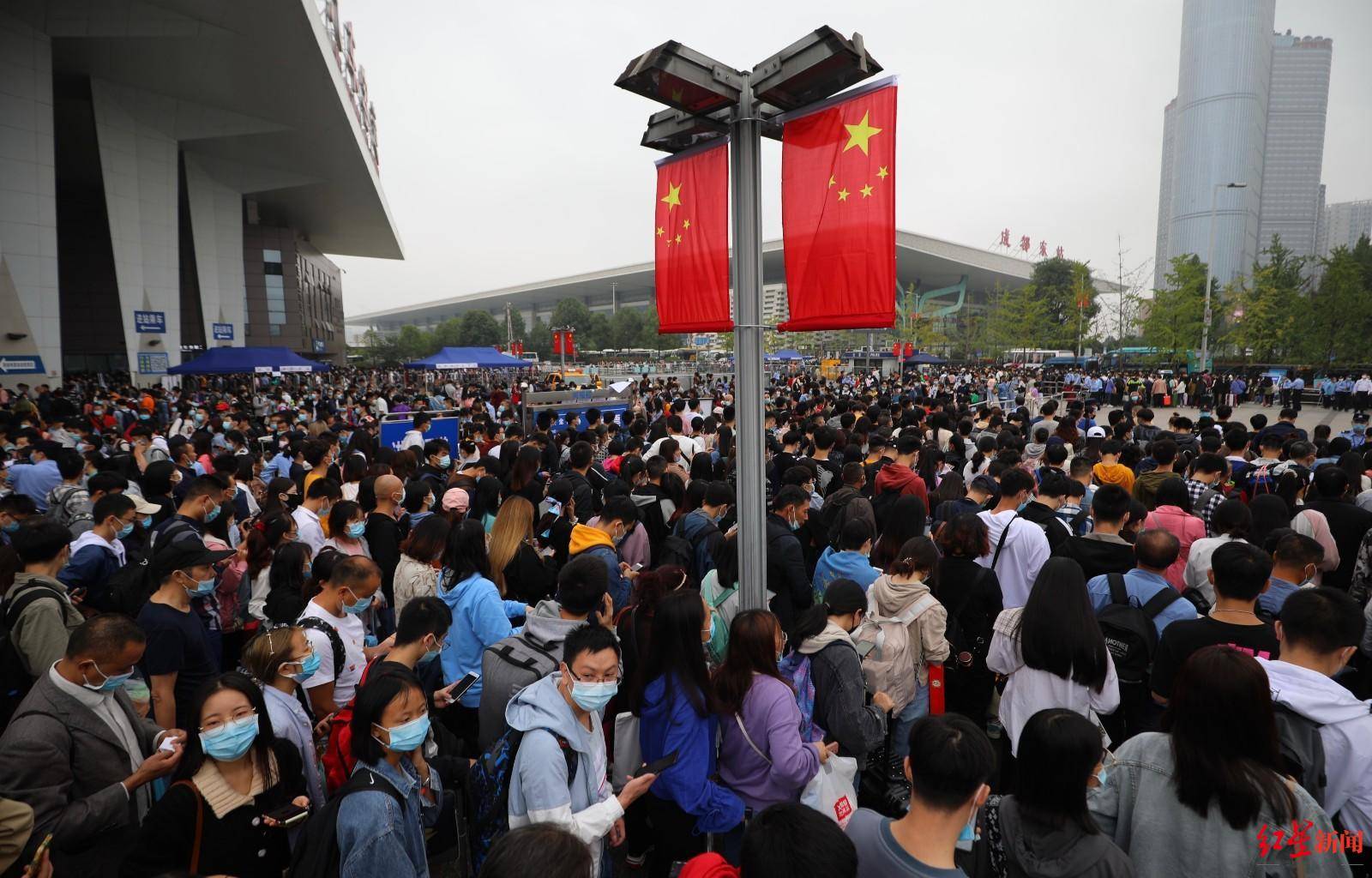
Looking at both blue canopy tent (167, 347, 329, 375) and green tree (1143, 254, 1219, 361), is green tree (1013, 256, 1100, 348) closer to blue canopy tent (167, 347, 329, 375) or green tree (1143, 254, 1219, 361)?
green tree (1143, 254, 1219, 361)

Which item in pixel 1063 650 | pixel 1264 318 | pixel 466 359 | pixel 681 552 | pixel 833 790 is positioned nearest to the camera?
pixel 833 790

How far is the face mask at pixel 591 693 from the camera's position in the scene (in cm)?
226

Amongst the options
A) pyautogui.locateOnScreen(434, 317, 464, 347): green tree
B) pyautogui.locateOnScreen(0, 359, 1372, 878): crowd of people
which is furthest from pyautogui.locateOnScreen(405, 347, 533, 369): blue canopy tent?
pyautogui.locateOnScreen(434, 317, 464, 347): green tree

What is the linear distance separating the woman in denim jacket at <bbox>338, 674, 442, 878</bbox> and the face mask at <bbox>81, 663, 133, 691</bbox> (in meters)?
1.07

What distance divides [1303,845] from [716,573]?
8.03 feet

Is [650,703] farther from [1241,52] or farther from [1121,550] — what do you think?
[1241,52]

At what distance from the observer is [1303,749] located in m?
2.12

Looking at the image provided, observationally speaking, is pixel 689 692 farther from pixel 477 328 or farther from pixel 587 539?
pixel 477 328

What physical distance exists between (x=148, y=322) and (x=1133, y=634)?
25.1 m

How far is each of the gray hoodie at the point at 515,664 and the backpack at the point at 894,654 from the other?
57.6 inches

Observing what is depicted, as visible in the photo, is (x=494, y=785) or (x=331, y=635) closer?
(x=494, y=785)

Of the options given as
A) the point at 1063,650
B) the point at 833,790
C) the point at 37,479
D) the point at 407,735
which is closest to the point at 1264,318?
the point at 1063,650

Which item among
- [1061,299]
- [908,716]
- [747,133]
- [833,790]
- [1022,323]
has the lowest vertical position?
[908,716]

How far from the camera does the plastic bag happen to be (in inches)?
96.6
